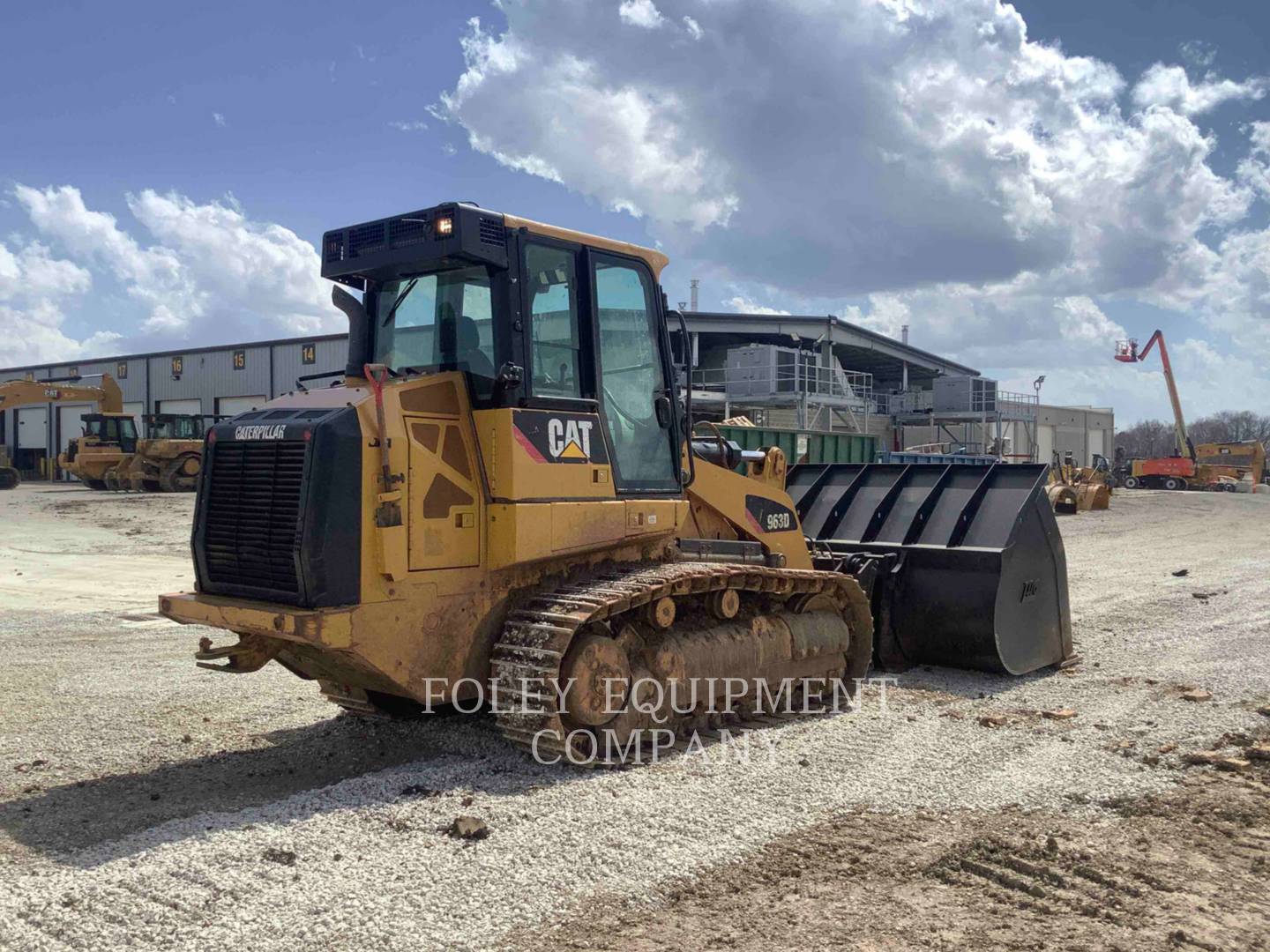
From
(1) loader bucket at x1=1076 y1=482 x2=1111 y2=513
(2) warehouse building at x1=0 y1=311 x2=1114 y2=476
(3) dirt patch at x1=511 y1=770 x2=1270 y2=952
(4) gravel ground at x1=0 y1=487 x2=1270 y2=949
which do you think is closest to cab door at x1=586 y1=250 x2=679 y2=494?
(4) gravel ground at x1=0 y1=487 x2=1270 y2=949

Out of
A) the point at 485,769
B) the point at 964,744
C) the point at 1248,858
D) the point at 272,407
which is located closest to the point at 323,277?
the point at 272,407

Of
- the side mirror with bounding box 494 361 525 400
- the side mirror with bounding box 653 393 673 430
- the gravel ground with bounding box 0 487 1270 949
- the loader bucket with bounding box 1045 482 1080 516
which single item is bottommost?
the gravel ground with bounding box 0 487 1270 949

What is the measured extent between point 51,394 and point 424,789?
134 feet

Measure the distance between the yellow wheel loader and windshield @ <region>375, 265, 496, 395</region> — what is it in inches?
0.6

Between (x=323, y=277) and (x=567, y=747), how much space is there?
3183 mm

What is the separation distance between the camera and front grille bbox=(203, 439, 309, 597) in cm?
550

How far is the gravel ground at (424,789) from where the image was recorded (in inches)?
164

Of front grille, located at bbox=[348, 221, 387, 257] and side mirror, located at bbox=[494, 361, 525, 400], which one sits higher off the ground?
front grille, located at bbox=[348, 221, 387, 257]

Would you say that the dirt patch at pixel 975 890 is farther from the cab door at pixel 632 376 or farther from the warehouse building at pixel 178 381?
the warehouse building at pixel 178 381

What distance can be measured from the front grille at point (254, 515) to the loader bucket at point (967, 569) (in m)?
4.81

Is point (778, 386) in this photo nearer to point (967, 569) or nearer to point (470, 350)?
point (967, 569)

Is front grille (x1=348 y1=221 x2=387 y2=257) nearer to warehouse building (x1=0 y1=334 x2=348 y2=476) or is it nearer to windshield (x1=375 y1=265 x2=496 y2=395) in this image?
windshield (x1=375 y1=265 x2=496 y2=395)

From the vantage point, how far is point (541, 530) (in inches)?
238

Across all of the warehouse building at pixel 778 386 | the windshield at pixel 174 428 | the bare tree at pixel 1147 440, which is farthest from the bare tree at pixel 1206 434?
the windshield at pixel 174 428
